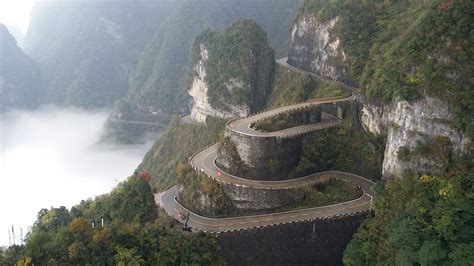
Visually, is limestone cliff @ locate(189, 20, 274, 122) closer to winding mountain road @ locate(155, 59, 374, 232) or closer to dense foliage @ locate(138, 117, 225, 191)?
dense foliage @ locate(138, 117, 225, 191)

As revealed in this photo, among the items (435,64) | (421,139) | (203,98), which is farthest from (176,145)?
(435,64)

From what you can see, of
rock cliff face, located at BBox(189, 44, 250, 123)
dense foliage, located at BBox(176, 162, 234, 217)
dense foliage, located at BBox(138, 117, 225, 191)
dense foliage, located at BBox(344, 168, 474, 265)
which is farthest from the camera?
dense foliage, located at BBox(138, 117, 225, 191)

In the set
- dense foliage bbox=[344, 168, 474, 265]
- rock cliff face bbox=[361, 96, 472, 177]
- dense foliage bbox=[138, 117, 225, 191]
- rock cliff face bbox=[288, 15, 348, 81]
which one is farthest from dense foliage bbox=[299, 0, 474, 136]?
dense foliage bbox=[138, 117, 225, 191]

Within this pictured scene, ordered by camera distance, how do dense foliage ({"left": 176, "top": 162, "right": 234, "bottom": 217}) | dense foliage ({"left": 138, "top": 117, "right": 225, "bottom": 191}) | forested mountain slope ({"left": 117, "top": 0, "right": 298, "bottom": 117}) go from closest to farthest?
dense foliage ({"left": 176, "top": 162, "right": 234, "bottom": 217})
dense foliage ({"left": 138, "top": 117, "right": 225, "bottom": 191})
forested mountain slope ({"left": 117, "top": 0, "right": 298, "bottom": 117})

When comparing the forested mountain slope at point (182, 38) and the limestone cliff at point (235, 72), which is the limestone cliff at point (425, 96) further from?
the forested mountain slope at point (182, 38)

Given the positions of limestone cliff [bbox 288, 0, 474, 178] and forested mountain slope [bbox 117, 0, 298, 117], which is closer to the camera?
limestone cliff [bbox 288, 0, 474, 178]

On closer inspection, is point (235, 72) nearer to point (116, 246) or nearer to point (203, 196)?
point (203, 196)

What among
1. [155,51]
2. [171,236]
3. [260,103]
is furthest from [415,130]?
[155,51]
